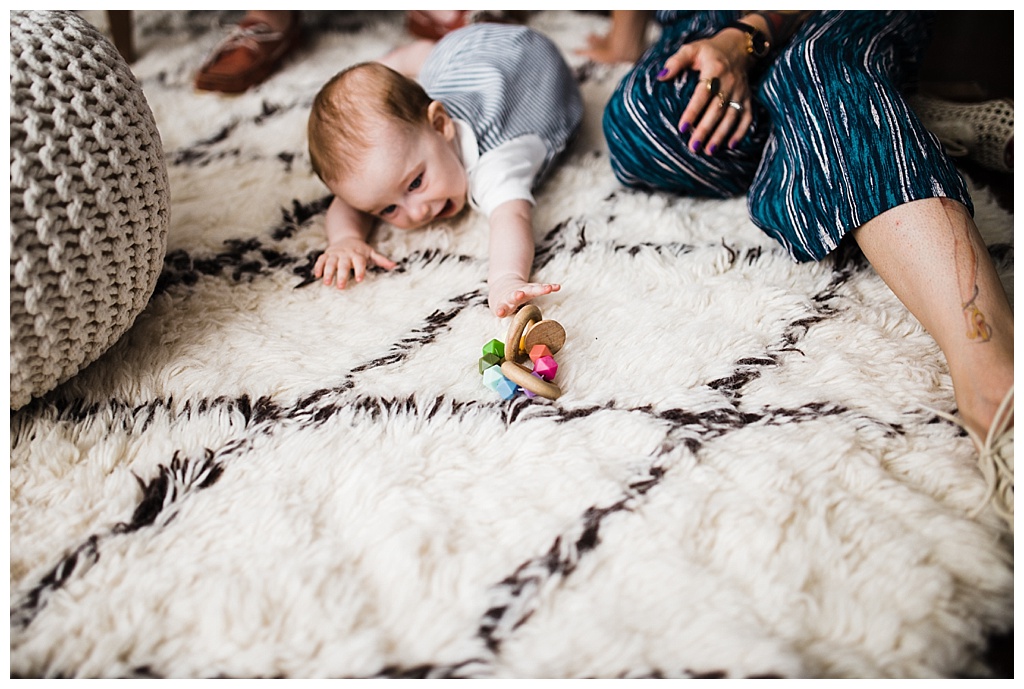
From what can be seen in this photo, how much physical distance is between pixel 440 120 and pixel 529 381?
44 cm

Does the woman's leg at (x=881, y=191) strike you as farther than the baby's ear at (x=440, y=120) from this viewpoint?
No

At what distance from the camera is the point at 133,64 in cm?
135

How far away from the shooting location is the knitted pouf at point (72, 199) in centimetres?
56

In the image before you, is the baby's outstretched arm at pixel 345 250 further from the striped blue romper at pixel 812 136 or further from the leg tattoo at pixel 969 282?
the leg tattoo at pixel 969 282

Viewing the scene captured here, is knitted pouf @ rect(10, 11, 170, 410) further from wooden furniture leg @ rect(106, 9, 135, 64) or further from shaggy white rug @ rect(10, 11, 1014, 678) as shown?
wooden furniture leg @ rect(106, 9, 135, 64)

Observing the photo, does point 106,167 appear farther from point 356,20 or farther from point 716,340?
point 356,20

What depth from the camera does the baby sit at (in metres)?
0.84

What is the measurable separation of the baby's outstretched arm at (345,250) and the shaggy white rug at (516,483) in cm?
3

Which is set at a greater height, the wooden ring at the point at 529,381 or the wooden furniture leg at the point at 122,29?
the wooden furniture leg at the point at 122,29

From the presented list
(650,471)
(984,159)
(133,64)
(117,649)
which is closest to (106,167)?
(117,649)

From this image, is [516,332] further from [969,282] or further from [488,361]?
[969,282]

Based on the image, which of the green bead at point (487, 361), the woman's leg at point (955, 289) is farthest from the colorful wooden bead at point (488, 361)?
the woman's leg at point (955, 289)

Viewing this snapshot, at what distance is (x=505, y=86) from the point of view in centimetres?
102

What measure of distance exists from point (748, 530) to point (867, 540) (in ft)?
0.26
